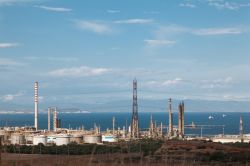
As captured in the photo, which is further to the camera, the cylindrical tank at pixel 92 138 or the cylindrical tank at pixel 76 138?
the cylindrical tank at pixel 92 138

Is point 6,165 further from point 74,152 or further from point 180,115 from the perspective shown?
point 180,115

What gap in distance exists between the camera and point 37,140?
37.9 m

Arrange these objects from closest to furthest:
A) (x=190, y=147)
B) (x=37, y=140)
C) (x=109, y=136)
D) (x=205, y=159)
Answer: (x=205, y=159) < (x=190, y=147) < (x=37, y=140) < (x=109, y=136)

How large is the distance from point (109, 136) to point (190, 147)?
28.2 metres

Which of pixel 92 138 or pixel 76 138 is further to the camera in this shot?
pixel 76 138

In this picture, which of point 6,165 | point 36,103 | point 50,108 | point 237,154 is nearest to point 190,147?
point 237,154

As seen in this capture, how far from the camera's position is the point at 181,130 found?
150ft

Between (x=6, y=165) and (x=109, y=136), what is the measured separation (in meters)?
38.6

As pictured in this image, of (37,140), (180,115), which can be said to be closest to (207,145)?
(37,140)

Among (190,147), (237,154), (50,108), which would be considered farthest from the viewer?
(50,108)

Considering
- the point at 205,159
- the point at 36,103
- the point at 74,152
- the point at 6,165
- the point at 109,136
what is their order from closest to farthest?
the point at 6,165 → the point at 205,159 → the point at 74,152 → the point at 109,136 → the point at 36,103

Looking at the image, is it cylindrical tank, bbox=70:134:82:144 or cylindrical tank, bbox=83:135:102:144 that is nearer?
cylindrical tank, bbox=70:134:82:144

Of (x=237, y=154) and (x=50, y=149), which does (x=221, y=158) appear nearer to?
(x=237, y=154)

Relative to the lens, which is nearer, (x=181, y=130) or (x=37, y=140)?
(x=37, y=140)
